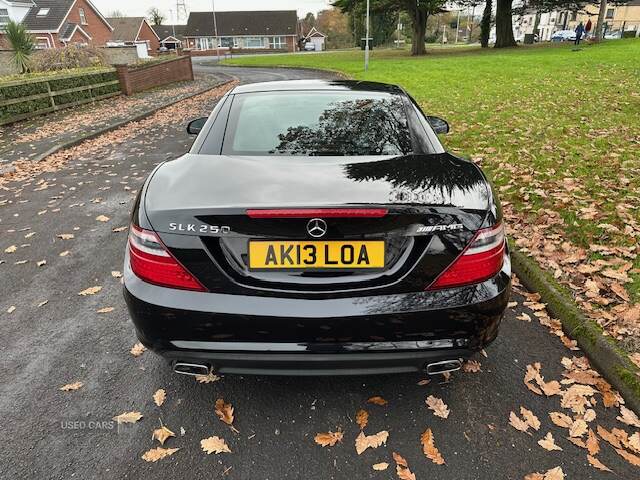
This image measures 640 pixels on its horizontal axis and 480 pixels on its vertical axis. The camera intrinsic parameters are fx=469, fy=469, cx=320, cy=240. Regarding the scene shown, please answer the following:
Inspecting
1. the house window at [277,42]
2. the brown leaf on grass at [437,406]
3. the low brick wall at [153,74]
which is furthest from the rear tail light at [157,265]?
the house window at [277,42]

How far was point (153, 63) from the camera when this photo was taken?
21484 millimetres

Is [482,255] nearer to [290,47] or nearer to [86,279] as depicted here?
[86,279]

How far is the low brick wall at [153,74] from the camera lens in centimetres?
1842

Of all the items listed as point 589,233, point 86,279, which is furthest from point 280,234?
point 589,233

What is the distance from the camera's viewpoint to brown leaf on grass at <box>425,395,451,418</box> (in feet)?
7.97

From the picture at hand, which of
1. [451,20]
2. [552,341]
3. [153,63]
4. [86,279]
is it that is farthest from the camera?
[451,20]

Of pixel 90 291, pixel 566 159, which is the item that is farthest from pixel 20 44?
pixel 566 159

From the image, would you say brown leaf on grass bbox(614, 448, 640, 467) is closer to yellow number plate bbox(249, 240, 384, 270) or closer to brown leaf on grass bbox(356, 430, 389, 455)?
brown leaf on grass bbox(356, 430, 389, 455)

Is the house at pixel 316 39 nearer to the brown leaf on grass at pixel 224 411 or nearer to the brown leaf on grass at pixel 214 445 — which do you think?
the brown leaf on grass at pixel 224 411

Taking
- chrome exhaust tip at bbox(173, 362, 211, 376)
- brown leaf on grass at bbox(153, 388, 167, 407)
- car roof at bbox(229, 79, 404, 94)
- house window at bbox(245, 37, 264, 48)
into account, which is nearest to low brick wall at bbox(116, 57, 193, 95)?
car roof at bbox(229, 79, 404, 94)

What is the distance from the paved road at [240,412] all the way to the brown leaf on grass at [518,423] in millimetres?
40

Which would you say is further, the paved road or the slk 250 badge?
the paved road

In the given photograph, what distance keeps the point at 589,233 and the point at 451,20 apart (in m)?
113

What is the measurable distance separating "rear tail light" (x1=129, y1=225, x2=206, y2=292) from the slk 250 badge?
0.11m
